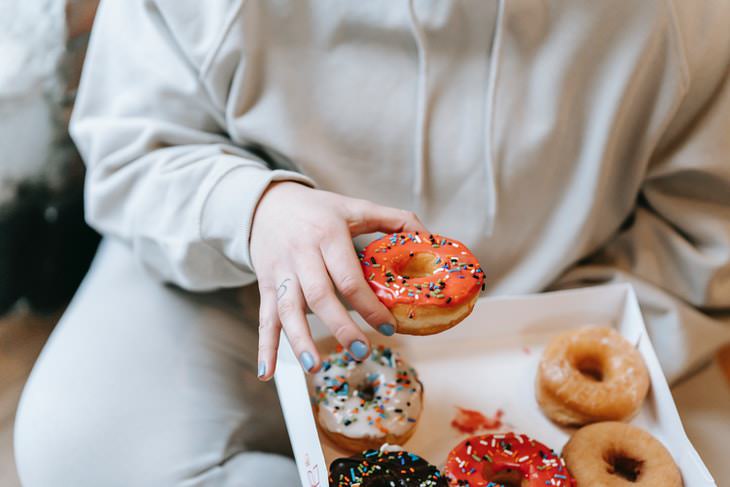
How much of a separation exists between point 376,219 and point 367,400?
0.78 ft

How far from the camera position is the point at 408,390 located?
2.86ft

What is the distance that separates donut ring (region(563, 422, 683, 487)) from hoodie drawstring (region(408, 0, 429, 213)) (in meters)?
0.33

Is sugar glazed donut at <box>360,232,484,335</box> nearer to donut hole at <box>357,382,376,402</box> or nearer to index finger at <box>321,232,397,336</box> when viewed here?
index finger at <box>321,232,397,336</box>

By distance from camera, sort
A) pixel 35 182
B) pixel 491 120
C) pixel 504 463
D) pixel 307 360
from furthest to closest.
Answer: pixel 35 182 → pixel 491 120 → pixel 504 463 → pixel 307 360

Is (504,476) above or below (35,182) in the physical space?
below

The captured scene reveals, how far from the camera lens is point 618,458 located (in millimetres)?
841

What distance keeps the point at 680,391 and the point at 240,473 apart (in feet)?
1.73

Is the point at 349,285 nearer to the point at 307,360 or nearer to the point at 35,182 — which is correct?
the point at 307,360

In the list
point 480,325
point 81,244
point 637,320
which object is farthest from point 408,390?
point 81,244

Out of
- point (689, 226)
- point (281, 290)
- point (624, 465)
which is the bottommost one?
point (624, 465)

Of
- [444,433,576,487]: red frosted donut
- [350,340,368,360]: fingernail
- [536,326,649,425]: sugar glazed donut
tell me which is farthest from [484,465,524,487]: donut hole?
[350,340,368,360]: fingernail

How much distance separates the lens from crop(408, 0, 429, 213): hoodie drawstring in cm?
88

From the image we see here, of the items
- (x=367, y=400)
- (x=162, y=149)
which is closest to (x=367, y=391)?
(x=367, y=400)

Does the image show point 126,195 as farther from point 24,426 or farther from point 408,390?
point 408,390
